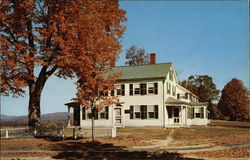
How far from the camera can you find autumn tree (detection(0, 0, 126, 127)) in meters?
18.1

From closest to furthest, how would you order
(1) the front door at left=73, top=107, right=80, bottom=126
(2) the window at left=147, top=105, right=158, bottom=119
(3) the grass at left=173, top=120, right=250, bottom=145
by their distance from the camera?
(3) the grass at left=173, top=120, right=250, bottom=145, (2) the window at left=147, top=105, right=158, bottom=119, (1) the front door at left=73, top=107, right=80, bottom=126

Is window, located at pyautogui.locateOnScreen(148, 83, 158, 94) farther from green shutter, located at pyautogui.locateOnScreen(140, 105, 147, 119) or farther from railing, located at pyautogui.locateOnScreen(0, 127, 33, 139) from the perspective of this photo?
railing, located at pyautogui.locateOnScreen(0, 127, 33, 139)

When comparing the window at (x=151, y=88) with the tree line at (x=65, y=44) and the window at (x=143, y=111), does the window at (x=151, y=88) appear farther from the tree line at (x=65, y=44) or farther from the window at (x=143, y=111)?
the tree line at (x=65, y=44)

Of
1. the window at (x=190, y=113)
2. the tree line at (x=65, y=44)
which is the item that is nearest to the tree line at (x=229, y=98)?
the window at (x=190, y=113)

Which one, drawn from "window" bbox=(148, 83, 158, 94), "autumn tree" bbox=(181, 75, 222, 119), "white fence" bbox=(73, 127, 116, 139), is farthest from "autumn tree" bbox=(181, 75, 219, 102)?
"white fence" bbox=(73, 127, 116, 139)

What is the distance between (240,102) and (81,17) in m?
52.4

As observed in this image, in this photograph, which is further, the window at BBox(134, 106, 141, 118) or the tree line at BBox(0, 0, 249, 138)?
the window at BBox(134, 106, 141, 118)

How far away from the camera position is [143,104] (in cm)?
3188

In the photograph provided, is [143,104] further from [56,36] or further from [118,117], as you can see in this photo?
[56,36]

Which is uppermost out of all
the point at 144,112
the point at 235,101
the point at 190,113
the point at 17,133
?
the point at 235,101

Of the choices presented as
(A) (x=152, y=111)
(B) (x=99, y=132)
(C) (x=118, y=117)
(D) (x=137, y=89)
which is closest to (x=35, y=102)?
(B) (x=99, y=132)

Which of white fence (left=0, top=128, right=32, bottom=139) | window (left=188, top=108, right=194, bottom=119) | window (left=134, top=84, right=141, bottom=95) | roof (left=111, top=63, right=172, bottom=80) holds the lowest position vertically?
white fence (left=0, top=128, right=32, bottom=139)

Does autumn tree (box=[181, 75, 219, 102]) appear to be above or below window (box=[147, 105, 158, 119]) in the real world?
above

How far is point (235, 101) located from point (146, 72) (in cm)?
3722
